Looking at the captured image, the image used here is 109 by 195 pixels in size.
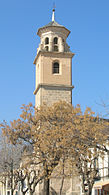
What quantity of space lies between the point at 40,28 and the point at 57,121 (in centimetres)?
1592

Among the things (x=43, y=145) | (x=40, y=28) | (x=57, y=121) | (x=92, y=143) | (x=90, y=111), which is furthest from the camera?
(x=40, y=28)

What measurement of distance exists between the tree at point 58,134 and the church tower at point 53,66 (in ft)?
25.8

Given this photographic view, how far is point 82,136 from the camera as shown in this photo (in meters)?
21.2

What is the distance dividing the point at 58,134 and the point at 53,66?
1593 centimetres

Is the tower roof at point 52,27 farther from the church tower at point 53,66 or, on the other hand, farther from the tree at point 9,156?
the tree at point 9,156

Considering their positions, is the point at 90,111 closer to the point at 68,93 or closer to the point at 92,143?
the point at 92,143

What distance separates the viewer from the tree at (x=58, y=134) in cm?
2214

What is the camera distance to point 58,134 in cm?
2578

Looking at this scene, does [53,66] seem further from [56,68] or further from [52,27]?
[52,27]

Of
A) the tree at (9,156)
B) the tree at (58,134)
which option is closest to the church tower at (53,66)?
the tree at (9,156)

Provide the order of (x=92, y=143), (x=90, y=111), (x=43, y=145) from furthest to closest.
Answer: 1. (x=43, y=145)
2. (x=90, y=111)
3. (x=92, y=143)

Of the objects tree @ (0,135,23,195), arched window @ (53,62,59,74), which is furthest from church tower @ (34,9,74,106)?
tree @ (0,135,23,195)

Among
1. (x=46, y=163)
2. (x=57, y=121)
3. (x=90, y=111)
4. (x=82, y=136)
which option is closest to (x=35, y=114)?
(x=57, y=121)

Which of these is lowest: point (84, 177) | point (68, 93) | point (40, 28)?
point (84, 177)
